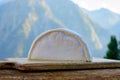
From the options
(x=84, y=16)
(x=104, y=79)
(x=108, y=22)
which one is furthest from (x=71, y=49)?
(x=84, y=16)

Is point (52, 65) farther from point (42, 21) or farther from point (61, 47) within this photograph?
point (42, 21)

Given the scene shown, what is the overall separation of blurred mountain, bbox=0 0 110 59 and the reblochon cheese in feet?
18.8

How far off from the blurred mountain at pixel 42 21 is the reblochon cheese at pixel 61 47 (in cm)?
572

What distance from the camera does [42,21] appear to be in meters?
7.50

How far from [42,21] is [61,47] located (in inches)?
256

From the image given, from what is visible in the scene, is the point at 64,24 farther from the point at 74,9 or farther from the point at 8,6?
the point at 8,6

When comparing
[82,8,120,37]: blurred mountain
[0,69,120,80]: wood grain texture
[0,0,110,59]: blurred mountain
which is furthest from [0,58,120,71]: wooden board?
[82,8,120,37]: blurred mountain

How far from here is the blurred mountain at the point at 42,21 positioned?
698 cm

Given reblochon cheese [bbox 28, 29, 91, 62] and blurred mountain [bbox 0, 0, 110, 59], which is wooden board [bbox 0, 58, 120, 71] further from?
blurred mountain [bbox 0, 0, 110, 59]

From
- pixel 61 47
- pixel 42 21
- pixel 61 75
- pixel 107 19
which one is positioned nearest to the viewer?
pixel 61 75

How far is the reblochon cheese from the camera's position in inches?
40.1

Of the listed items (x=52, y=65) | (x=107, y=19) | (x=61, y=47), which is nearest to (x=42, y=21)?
(x=107, y=19)

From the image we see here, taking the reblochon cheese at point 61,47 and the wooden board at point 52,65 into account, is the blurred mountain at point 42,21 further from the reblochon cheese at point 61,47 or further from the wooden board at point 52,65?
the wooden board at point 52,65

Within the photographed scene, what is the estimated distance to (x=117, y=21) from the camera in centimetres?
730
